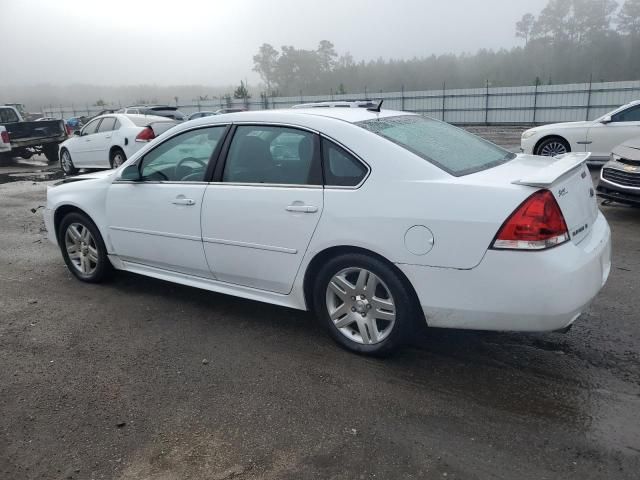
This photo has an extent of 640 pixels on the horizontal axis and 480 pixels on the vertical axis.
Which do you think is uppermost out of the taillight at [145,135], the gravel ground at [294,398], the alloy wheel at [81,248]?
the taillight at [145,135]

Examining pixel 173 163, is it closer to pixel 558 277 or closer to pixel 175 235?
pixel 175 235

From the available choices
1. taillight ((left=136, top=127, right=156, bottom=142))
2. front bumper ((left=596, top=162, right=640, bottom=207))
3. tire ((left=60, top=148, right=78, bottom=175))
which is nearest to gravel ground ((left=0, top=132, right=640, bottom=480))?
front bumper ((left=596, top=162, right=640, bottom=207))

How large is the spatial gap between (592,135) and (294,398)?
978 centimetres

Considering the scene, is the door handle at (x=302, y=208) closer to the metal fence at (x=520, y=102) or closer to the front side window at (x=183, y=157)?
the front side window at (x=183, y=157)

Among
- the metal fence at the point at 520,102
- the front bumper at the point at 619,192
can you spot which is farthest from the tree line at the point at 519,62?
the front bumper at the point at 619,192

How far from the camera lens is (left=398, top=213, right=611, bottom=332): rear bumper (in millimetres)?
2859

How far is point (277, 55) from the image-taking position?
80.8m

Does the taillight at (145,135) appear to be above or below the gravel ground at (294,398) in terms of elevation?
above

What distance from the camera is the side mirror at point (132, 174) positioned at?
4477 millimetres

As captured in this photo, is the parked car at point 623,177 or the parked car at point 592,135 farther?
the parked car at point 592,135

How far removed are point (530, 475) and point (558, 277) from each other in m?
1.01

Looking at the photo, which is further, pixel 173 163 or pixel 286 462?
pixel 173 163

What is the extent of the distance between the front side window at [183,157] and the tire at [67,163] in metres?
10.9

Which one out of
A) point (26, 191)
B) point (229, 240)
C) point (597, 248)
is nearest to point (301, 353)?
point (229, 240)
